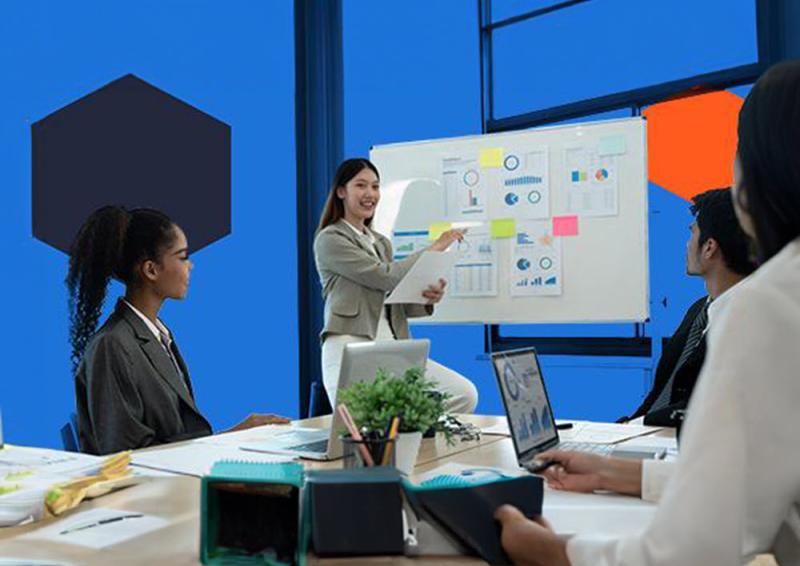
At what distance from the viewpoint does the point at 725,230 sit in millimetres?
2260

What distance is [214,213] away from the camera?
429 centimetres

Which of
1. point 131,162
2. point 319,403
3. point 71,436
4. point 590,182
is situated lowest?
point 319,403

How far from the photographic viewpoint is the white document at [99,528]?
1.10 meters

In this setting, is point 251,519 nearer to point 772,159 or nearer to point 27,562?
point 27,562

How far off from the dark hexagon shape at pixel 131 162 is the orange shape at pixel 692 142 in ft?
7.28

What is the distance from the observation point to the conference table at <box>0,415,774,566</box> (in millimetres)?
1002

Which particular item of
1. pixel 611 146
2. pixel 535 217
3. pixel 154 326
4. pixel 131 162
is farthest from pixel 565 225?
pixel 154 326

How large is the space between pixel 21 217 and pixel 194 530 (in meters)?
2.90

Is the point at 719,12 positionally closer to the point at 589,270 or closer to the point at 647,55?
the point at 647,55

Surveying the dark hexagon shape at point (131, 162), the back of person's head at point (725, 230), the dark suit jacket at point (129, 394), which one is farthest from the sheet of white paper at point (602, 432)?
the dark hexagon shape at point (131, 162)

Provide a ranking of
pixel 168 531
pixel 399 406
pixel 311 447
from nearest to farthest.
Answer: pixel 168 531
pixel 399 406
pixel 311 447

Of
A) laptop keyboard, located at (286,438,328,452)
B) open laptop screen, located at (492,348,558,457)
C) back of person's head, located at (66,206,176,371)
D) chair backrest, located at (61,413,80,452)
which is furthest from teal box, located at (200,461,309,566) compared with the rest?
back of person's head, located at (66,206,176,371)

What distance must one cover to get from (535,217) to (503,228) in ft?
0.57

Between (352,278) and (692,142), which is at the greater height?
(692,142)
